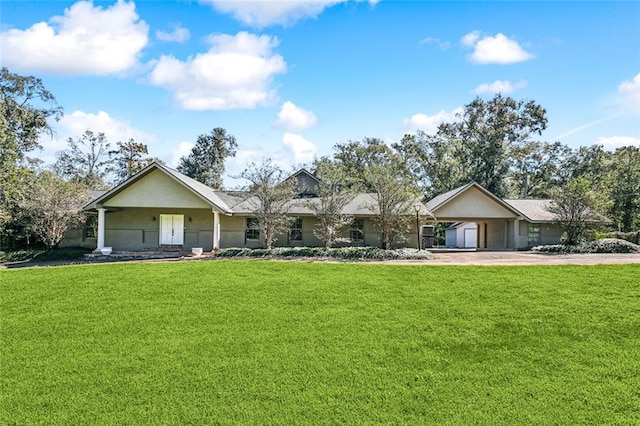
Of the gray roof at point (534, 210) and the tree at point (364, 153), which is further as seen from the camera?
the tree at point (364, 153)

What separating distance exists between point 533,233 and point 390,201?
13214 mm

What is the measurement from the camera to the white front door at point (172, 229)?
957 inches

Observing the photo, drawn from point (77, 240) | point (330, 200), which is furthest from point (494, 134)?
point (77, 240)

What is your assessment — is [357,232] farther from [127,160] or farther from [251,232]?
[127,160]

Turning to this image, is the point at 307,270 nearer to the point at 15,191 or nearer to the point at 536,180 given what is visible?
the point at 15,191

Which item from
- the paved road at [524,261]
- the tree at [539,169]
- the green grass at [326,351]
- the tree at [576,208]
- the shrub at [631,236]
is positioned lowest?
the green grass at [326,351]

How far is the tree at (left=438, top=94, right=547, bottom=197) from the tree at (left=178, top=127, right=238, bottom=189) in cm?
2776

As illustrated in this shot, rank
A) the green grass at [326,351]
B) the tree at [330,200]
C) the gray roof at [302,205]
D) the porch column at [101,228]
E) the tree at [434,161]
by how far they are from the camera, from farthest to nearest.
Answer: the tree at [434,161] → the gray roof at [302,205] → the porch column at [101,228] → the tree at [330,200] → the green grass at [326,351]

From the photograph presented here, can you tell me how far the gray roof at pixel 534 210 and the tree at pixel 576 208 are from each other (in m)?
1.09

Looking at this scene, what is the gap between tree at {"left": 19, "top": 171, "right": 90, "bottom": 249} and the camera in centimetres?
2034

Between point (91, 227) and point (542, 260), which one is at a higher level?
point (91, 227)

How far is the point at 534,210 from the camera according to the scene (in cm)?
2888

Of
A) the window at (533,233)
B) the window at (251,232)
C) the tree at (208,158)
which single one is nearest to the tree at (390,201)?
the window at (251,232)

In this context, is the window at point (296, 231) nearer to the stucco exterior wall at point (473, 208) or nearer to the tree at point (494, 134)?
the stucco exterior wall at point (473, 208)
